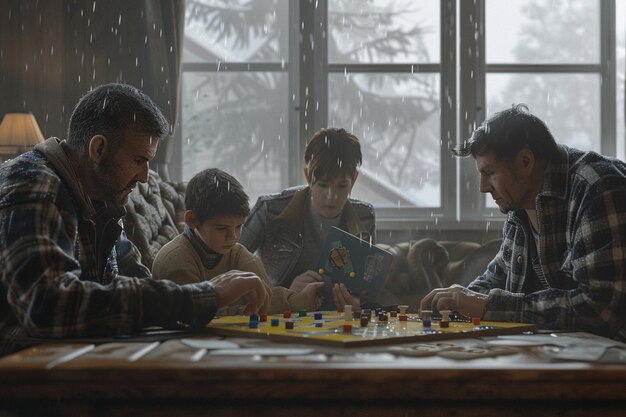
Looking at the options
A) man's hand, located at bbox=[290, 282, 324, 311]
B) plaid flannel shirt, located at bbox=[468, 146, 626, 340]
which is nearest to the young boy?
man's hand, located at bbox=[290, 282, 324, 311]

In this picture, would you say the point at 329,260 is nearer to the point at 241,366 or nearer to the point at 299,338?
the point at 299,338

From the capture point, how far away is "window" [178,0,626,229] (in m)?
4.93

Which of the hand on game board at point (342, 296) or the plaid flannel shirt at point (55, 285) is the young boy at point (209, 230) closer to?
the hand on game board at point (342, 296)

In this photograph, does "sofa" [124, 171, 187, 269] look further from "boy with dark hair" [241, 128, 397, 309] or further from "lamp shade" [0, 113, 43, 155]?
"lamp shade" [0, 113, 43, 155]

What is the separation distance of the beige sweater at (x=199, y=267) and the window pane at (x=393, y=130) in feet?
7.75

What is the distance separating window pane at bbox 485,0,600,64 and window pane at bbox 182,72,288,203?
1.32 meters

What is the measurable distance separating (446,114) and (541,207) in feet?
9.22

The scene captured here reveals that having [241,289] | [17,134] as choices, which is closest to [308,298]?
[241,289]

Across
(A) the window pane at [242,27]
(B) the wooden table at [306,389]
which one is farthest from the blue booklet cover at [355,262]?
(A) the window pane at [242,27]

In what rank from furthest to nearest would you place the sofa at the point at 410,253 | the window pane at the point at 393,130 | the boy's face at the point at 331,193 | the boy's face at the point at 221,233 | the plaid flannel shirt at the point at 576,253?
the window pane at the point at 393,130 < the sofa at the point at 410,253 < the boy's face at the point at 331,193 < the boy's face at the point at 221,233 < the plaid flannel shirt at the point at 576,253

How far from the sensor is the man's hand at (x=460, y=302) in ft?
6.42

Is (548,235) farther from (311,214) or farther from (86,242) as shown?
(311,214)

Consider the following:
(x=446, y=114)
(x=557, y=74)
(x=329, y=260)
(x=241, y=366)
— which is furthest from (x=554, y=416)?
(x=557, y=74)

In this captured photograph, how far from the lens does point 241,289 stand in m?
1.73
